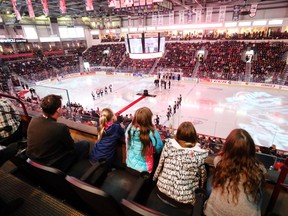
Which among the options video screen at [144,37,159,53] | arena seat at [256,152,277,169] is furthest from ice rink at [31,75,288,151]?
arena seat at [256,152,277,169]

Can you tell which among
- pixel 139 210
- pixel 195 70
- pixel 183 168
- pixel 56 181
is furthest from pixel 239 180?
pixel 195 70

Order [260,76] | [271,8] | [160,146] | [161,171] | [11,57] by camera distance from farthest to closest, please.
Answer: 1. [11,57]
2. [271,8]
3. [260,76]
4. [160,146]
5. [161,171]

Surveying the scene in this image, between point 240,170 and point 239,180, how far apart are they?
0.28 feet

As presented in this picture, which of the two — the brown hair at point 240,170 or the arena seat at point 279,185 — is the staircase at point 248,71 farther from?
the brown hair at point 240,170

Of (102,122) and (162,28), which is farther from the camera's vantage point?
(162,28)

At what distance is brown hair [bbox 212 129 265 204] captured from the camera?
1493mm

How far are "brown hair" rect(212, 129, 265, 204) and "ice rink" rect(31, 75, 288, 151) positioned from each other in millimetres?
7415

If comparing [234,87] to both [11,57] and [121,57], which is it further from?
[11,57]

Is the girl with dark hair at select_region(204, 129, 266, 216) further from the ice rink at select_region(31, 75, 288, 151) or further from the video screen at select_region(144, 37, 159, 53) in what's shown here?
the video screen at select_region(144, 37, 159, 53)

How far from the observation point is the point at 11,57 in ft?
91.8

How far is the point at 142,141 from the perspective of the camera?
221cm

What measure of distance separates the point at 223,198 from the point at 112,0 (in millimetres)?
13833

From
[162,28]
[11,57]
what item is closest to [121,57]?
[162,28]

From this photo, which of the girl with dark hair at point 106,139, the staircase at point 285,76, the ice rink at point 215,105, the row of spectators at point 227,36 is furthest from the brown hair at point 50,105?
the row of spectators at point 227,36
